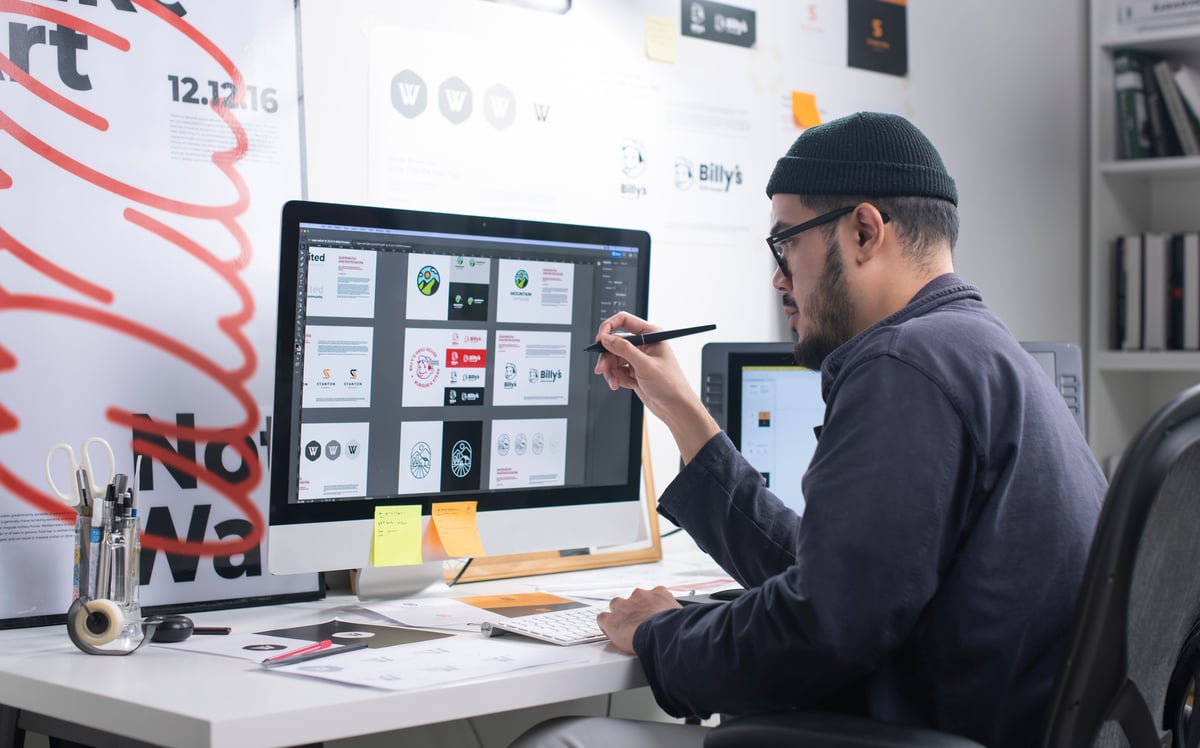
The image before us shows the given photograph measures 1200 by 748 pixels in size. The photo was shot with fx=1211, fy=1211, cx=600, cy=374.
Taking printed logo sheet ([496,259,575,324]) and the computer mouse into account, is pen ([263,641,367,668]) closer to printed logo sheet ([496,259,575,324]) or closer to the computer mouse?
the computer mouse

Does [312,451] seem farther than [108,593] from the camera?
Yes

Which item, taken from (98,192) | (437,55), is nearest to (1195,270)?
(437,55)

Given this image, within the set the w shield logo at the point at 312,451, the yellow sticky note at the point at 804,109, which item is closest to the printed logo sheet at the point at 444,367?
the w shield logo at the point at 312,451

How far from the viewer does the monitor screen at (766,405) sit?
6.61 feet

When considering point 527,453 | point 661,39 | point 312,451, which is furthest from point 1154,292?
point 312,451

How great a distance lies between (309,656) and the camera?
1325mm

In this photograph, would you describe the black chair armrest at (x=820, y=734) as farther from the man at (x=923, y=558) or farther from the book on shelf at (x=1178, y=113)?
the book on shelf at (x=1178, y=113)

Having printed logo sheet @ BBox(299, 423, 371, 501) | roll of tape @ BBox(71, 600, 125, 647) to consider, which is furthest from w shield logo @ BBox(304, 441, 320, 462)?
roll of tape @ BBox(71, 600, 125, 647)

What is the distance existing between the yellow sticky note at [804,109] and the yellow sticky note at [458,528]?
130 cm

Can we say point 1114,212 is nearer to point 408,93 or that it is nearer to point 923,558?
point 408,93

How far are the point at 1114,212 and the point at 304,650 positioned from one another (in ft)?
8.72

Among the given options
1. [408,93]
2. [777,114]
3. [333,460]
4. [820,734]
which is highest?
[777,114]

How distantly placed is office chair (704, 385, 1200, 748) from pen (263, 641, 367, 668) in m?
0.45

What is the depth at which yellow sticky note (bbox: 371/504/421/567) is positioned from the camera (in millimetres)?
1653
